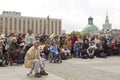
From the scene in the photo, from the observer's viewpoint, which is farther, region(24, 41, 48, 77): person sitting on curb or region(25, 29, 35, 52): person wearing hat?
region(25, 29, 35, 52): person wearing hat

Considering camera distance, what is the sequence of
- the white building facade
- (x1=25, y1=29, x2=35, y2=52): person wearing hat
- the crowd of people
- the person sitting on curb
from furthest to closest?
the white building facade, (x1=25, y1=29, x2=35, y2=52): person wearing hat, the crowd of people, the person sitting on curb

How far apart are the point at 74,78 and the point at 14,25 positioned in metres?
93.7

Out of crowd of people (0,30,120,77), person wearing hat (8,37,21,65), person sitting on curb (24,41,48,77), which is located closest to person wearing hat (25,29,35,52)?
crowd of people (0,30,120,77)

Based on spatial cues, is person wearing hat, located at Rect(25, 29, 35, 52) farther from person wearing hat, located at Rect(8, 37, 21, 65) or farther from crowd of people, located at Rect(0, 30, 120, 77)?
person wearing hat, located at Rect(8, 37, 21, 65)

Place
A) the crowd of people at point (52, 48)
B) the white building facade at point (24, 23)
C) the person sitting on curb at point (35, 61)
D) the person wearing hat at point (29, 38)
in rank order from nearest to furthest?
the person sitting on curb at point (35, 61)
the crowd of people at point (52, 48)
the person wearing hat at point (29, 38)
the white building facade at point (24, 23)

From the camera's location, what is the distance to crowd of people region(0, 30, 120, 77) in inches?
591

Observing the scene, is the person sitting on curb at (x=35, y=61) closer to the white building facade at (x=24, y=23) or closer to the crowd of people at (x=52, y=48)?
the crowd of people at (x=52, y=48)

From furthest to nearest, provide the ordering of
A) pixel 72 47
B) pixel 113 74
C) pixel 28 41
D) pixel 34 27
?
pixel 34 27 → pixel 72 47 → pixel 28 41 → pixel 113 74

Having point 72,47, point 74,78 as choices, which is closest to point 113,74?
point 74,78

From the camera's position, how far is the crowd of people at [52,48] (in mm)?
15008

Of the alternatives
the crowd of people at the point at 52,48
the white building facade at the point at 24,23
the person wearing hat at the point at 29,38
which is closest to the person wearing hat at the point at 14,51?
the crowd of people at the point at 52,48

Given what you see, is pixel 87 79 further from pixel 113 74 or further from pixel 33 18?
pixel 33 18

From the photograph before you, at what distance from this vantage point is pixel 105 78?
11.0 meters

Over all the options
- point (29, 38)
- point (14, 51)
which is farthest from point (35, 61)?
point (29, 38)
